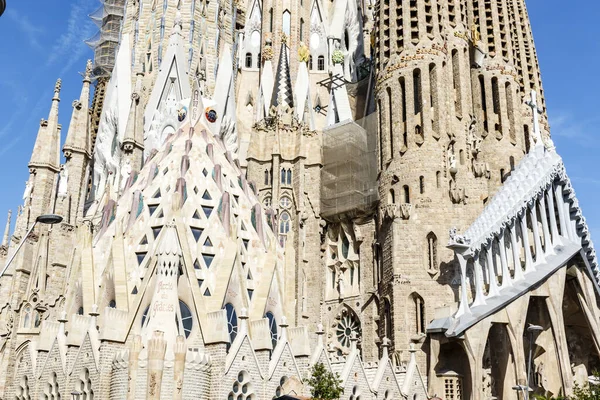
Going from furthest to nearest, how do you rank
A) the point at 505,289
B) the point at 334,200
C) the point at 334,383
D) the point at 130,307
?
the point at 334,200, the point at 505,289, the point at 130,307, the point at 334,383

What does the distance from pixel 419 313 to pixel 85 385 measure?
1317 cm

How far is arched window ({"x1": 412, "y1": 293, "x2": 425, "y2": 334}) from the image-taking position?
2986cm

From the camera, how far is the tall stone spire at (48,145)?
37719 mm

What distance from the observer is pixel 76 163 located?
37969mm

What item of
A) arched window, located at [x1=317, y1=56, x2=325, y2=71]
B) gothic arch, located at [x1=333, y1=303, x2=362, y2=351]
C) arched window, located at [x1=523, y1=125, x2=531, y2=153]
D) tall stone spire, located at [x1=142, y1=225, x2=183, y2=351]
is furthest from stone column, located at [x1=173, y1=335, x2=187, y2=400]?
arched window, located at [x1=317, y1=56, x2=325, y2=71]

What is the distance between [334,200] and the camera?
36.0 m

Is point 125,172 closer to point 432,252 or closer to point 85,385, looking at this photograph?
point 85,385

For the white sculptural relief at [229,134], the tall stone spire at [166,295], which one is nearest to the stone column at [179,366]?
the tall stone spire at [166,295]

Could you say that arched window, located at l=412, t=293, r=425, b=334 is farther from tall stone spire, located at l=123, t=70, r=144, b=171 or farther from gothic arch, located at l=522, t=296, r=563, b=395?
tall stone spire, located at l=123, t=70, r=144, b=171

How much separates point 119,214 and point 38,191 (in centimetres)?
924

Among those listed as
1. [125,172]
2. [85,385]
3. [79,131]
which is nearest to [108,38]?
[79,131]

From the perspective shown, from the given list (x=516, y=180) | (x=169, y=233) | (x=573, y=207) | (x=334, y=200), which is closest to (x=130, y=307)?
(x=169, y=233)

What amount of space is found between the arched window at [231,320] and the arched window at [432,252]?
8.54 m

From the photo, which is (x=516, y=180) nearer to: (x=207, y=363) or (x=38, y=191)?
(x=207, y=363)
